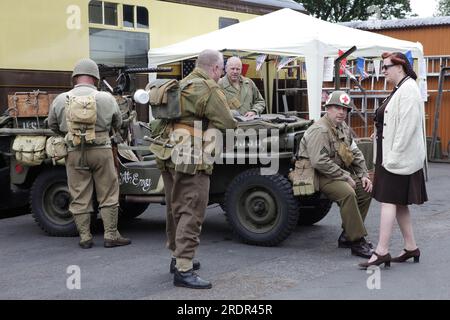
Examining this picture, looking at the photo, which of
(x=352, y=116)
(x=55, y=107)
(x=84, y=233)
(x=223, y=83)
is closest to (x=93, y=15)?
(x=223, y=83)

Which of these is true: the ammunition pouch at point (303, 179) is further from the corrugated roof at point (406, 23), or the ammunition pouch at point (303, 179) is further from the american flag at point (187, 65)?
the corrugated roof at point (406, 23)

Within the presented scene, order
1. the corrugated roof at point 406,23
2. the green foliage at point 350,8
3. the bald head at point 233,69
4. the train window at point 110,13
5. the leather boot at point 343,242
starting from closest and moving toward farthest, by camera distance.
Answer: the leather boot at point 343,242
the bald head at point 233,69
the train window at point 110,13
the corrugated roof at point 406,23
the green foliage at point 350,8

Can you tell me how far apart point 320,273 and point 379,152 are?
1.09m

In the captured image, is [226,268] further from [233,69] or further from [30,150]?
[233,69]

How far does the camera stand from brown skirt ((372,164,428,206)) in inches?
208

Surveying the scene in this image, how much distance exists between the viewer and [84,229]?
252 inches

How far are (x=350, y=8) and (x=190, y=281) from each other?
34.0 metres

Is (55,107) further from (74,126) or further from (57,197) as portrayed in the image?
(57,197)

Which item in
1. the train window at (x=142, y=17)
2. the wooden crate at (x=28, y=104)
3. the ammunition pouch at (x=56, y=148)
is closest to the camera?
the ammunition pouch at (x=56, y=148)

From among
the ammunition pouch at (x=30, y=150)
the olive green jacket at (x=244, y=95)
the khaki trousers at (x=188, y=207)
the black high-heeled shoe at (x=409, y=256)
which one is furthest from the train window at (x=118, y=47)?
the black high-heeled shoe at (x=409, y=256)

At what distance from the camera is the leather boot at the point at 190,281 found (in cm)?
484

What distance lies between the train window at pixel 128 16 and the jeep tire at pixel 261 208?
3.70 metres

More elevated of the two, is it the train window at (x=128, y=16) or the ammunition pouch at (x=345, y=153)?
the train window at (x=128, y=16)

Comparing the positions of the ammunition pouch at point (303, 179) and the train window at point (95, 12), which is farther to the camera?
the train window at point (95, 12)
